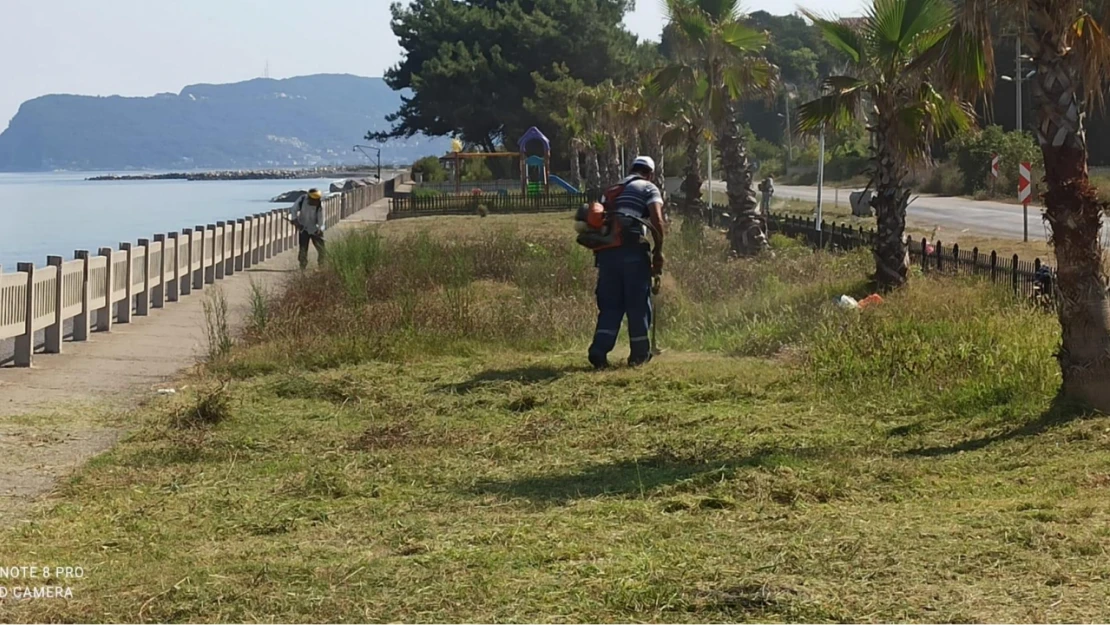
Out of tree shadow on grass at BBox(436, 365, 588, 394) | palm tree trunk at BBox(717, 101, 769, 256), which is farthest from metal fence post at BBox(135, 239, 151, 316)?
palm tree trunk at BBox(717, 101, 769, 256)

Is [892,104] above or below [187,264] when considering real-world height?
above

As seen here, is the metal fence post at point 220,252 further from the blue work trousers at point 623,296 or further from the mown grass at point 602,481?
the blue work trousers at point 623,296

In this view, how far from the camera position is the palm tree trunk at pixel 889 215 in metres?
19.0

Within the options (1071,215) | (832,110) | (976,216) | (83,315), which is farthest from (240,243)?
(1071,215)

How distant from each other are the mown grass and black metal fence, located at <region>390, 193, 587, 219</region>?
37375 millimetres

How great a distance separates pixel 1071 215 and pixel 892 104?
9.38m

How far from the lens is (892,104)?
63.8ft

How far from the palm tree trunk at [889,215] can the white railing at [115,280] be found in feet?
30.5

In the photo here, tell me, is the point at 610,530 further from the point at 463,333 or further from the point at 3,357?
the point at 3,357

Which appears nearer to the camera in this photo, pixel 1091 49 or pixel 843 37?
pixel 1091 49

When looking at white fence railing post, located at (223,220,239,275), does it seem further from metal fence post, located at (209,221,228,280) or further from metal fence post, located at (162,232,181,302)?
metal fence post, located at (162,232,181,302)

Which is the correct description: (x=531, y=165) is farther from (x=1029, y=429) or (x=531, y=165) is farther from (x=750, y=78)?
(x=1029, y=429)

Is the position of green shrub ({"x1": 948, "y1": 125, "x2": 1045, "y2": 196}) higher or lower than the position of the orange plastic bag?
higher

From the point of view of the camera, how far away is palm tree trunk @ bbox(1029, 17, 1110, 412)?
10.1 meters
